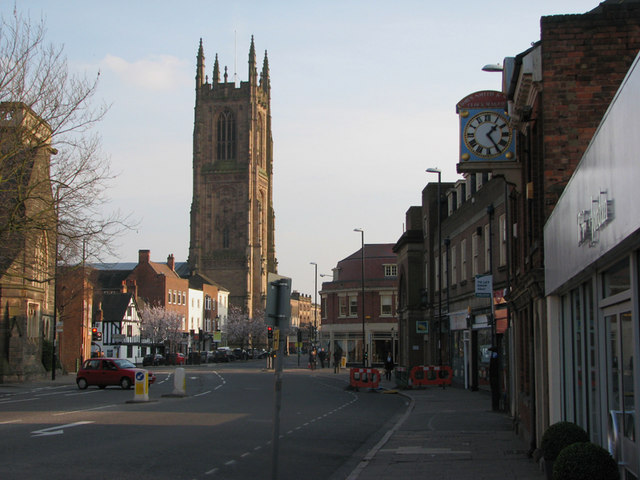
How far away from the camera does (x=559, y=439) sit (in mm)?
9375

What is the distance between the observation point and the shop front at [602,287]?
6441mm

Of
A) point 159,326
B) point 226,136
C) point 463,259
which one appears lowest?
point 159,326

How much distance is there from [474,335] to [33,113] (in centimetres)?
1964

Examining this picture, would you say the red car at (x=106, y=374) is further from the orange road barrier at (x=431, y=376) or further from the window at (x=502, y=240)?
the window at (x=502, y=240)

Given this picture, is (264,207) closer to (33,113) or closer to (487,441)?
(33,113)

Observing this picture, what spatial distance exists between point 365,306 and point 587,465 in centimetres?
6947

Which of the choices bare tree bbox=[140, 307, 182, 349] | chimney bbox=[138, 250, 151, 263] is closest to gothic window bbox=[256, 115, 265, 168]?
chimney bbox=[138, 250, 151, 263]

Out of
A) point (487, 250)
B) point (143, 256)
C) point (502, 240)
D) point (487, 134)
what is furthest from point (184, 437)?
point (143, 256)

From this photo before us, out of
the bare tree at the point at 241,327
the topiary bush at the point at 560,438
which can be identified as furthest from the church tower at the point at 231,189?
the topiary bush at the point at 560,438

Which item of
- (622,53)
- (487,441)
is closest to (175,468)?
(487,441)

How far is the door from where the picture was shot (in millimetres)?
7516

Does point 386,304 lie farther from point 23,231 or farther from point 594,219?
point 594,219

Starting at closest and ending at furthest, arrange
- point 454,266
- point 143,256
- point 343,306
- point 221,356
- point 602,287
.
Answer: point 602,287, point 454,266, point 343,306, point 221,356, point 143,256

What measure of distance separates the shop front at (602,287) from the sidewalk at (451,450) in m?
1.46
